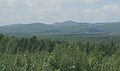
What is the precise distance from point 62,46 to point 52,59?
427 cm

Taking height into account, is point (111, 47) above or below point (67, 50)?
below

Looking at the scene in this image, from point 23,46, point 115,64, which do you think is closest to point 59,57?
point 115,64

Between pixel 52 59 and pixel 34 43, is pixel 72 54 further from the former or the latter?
pixel 34 43

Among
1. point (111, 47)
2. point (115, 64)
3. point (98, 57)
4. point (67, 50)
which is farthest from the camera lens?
point (111, 47)

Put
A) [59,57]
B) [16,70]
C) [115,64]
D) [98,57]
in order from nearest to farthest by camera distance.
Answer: [16,70] < [115,64] < [59,57] < [98,57]

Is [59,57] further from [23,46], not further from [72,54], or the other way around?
[23,46]

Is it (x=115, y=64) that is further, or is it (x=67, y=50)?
(x=67, y=50)

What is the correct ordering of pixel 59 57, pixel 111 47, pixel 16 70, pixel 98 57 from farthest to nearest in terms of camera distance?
pixel 111 47
pixel 98 57
pixel 59 57
pixel 16 70

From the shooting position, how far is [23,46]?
385 feet

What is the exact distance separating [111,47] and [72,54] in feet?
280

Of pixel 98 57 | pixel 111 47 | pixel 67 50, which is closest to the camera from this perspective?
pixel 67 50

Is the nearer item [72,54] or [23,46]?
[72,54]

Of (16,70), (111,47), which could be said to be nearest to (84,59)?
(16,70)

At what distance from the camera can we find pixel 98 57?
120 ft
